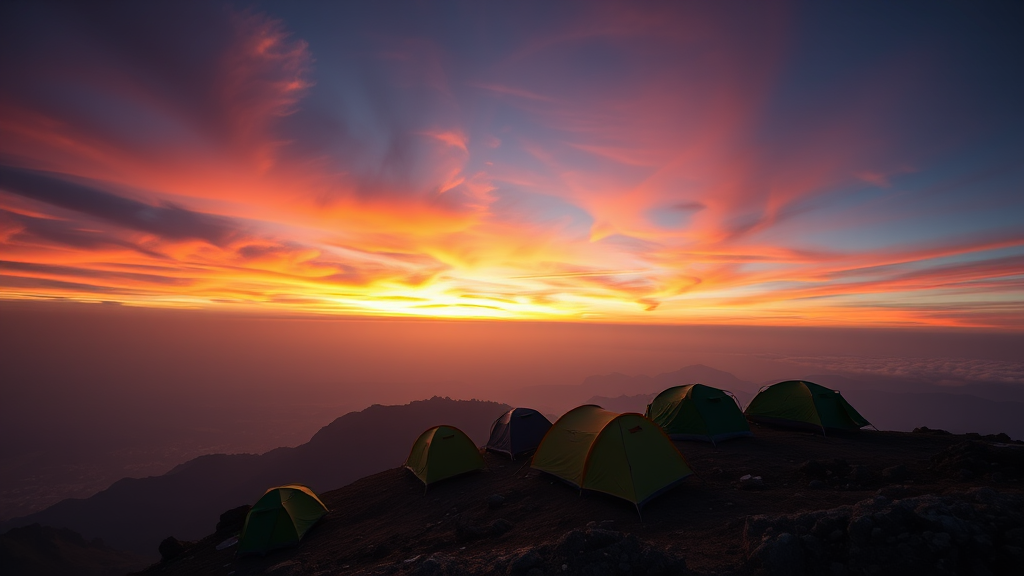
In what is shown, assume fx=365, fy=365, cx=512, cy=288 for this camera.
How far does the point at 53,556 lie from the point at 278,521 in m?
105

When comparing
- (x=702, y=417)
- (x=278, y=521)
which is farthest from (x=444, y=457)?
(x=702, y=417)

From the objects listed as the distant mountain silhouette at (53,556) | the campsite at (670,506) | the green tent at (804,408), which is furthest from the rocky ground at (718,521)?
the distant mountain silhouette at (53,556)

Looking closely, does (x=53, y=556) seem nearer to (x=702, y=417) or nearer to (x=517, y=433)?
(x=517, y=433)

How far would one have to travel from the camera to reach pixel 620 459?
12.4 m

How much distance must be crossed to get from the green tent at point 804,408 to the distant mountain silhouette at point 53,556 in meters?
110

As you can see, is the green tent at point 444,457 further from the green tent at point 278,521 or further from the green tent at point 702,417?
the green tent at point 702,417

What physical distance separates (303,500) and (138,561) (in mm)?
112238

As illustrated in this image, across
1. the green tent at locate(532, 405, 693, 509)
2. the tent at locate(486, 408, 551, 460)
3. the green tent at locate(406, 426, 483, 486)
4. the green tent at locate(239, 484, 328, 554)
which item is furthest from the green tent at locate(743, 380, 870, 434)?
the green tent at locate(239, 484, 328, 554)

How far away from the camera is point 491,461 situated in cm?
1956

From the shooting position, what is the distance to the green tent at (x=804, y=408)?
61.4 feet

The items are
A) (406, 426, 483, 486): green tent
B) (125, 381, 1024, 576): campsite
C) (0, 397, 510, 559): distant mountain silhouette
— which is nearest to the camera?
(125, 381, 1024, 576): campsite

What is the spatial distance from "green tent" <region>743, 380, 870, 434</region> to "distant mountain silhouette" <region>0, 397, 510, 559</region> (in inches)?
4601

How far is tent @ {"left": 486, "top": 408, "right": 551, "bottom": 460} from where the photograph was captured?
19453mm

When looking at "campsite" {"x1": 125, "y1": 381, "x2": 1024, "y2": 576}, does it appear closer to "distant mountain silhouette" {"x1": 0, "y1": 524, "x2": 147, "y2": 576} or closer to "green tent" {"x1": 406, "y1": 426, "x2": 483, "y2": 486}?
"green tent" {"x1": 406, "y1": 426, "x2": 483, "y2": 486}
